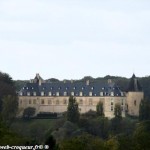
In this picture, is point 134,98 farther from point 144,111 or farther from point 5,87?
point 5,87

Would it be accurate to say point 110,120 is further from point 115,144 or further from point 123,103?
point 115,144

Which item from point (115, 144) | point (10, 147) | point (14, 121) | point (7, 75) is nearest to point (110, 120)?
point (14, 121)

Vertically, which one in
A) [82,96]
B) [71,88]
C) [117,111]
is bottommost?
[117,111]

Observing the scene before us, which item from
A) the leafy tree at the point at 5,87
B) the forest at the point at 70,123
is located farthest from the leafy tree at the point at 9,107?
the leafy tree at the point at 5,87

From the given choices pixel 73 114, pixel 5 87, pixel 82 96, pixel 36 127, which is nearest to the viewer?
pixel 36 127

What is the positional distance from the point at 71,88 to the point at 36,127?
31057 millimetres

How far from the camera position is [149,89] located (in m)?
176

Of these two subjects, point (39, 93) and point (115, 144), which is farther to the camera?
point (39, 93)

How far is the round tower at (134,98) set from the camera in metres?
142

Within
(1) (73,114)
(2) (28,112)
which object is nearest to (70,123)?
(1) (73,114)

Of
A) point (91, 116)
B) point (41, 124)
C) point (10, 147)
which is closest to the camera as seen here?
point (10, 147)

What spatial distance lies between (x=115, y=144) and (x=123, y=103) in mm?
71496

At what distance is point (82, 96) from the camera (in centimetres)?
14712

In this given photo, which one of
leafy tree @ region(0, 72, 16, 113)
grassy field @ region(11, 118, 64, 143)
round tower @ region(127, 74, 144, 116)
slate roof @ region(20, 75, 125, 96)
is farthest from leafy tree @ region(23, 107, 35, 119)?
round tower @ region(127, 74, 144, 116)
